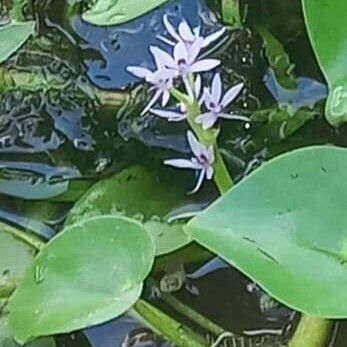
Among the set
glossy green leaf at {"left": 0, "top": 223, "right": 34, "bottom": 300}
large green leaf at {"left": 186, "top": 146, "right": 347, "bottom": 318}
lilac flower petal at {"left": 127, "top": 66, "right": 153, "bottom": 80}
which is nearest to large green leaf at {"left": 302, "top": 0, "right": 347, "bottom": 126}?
A: large green leaf at {"left": 186, "top": 146, "right": 347, "bottom": 318}

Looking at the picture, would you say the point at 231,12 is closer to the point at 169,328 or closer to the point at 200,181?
the point at 200,181

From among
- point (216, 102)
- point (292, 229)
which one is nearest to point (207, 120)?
point (216, 102)

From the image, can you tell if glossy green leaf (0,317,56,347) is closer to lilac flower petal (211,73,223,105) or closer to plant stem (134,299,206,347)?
plant stem (134,299,206,347)

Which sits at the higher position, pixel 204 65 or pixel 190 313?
pixel 204 65

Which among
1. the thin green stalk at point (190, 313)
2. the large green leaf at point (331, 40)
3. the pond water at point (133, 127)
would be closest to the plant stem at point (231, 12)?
the pond water at point (133, 127)

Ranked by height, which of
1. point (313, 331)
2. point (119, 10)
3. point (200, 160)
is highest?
point (119, 10)

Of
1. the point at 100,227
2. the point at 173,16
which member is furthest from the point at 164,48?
the point at 100,227

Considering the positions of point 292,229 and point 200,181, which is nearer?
point 292,229
